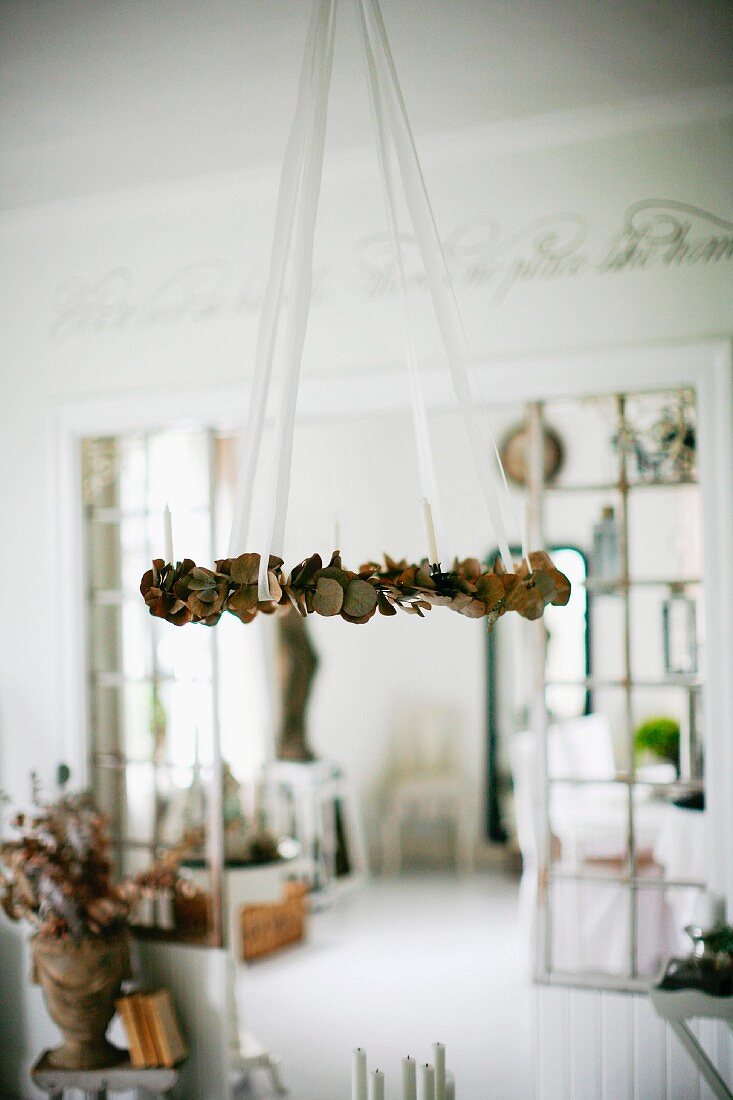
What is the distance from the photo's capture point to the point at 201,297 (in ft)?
11.1

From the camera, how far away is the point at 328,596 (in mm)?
1563

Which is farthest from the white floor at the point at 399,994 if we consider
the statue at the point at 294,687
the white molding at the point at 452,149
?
the white molding at the point at 452,149

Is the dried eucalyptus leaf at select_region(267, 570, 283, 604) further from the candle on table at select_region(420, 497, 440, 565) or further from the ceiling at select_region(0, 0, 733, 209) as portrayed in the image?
the ceiling at select_region(0, 0, 733, 209)

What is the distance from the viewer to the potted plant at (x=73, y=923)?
3014 mm

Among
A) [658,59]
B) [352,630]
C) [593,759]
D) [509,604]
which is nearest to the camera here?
[509,604]

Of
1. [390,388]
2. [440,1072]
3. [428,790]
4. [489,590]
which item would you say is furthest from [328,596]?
[428,790]

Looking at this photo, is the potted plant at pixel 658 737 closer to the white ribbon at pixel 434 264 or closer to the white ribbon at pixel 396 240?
the white ribbon at pixel 396 240

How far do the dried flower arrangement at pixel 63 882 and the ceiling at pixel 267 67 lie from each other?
7.14 feet

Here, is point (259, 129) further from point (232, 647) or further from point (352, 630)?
point (352, 630)

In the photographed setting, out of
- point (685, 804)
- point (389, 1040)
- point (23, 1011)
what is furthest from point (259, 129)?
point (389, 1040)

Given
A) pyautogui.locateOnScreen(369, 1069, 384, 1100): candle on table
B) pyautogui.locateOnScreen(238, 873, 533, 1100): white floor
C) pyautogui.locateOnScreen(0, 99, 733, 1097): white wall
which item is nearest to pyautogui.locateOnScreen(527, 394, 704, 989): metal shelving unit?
pyautogui.locateOnScreen(0, 99, 733, 1097): white wall

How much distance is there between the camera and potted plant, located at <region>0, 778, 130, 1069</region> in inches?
119

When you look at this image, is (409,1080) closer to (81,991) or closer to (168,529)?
(168,529)

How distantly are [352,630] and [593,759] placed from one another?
83.3 inches
